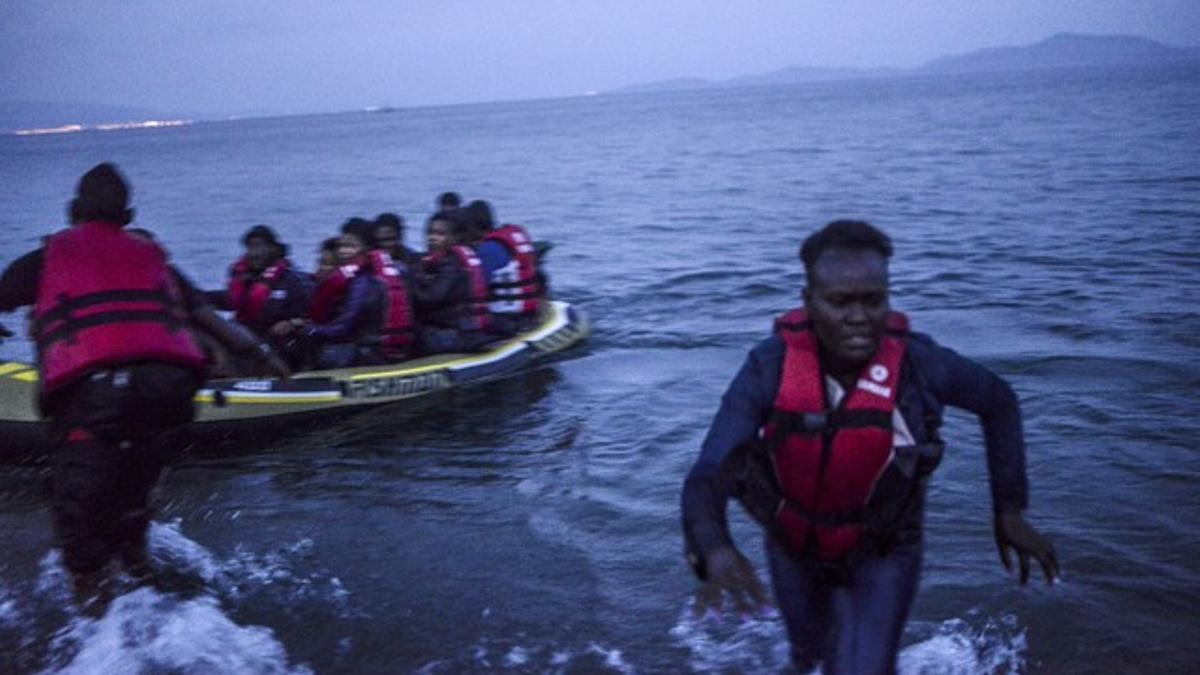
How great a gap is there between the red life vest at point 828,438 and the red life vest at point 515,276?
7.12 metres

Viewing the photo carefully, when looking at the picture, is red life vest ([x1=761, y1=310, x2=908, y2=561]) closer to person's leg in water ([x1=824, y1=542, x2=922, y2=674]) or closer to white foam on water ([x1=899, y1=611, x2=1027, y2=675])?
person's leg in water ([x1=824, y1=542, x2=922, y2=674])

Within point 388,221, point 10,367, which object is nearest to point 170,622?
point 10,367

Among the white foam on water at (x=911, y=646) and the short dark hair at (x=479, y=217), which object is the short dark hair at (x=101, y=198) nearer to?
the white foam on water at (x=911, y=646)

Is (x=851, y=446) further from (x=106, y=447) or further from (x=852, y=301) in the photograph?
(x=106, y=447)

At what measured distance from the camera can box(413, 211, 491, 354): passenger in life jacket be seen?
947cm

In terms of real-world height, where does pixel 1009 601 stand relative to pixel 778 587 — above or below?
below

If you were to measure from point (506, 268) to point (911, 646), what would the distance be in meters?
6.27

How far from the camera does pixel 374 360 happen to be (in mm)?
9344

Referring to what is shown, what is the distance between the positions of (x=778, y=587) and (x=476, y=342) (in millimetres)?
6860

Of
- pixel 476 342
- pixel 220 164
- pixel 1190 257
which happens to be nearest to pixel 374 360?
pixel 476 342

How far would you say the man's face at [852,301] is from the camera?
2.91 m

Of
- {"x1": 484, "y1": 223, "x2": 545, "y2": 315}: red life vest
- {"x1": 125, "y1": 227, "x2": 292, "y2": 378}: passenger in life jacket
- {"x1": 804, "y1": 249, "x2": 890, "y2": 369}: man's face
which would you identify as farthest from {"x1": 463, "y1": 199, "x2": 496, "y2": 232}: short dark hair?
{"x1": 804, "y1": 249, "x2": 890, "y2": 369}: man's face

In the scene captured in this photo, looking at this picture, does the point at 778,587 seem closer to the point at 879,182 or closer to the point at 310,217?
the point at 879,182

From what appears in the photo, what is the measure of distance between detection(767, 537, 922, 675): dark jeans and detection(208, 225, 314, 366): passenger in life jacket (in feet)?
21.6
